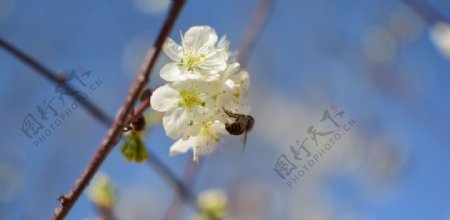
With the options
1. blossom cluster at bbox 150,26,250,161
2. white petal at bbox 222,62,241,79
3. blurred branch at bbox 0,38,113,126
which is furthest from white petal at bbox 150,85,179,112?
blurred branch at bbox 0,38,113,126

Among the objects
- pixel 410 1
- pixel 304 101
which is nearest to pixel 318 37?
pixel 304 101

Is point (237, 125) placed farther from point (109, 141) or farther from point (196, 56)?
point (109, 141)

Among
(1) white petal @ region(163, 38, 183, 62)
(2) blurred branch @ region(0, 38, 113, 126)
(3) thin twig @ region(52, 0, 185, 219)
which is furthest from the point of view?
(1) white petal @ region(163, 38, 183, 62)

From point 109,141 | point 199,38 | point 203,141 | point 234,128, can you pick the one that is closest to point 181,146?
point 203,141

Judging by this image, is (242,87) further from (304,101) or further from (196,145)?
(304,101)

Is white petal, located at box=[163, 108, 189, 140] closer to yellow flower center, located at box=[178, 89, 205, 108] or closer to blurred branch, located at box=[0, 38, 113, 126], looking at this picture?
yellow flower center, located at box=[178, 89, 205, 108]
